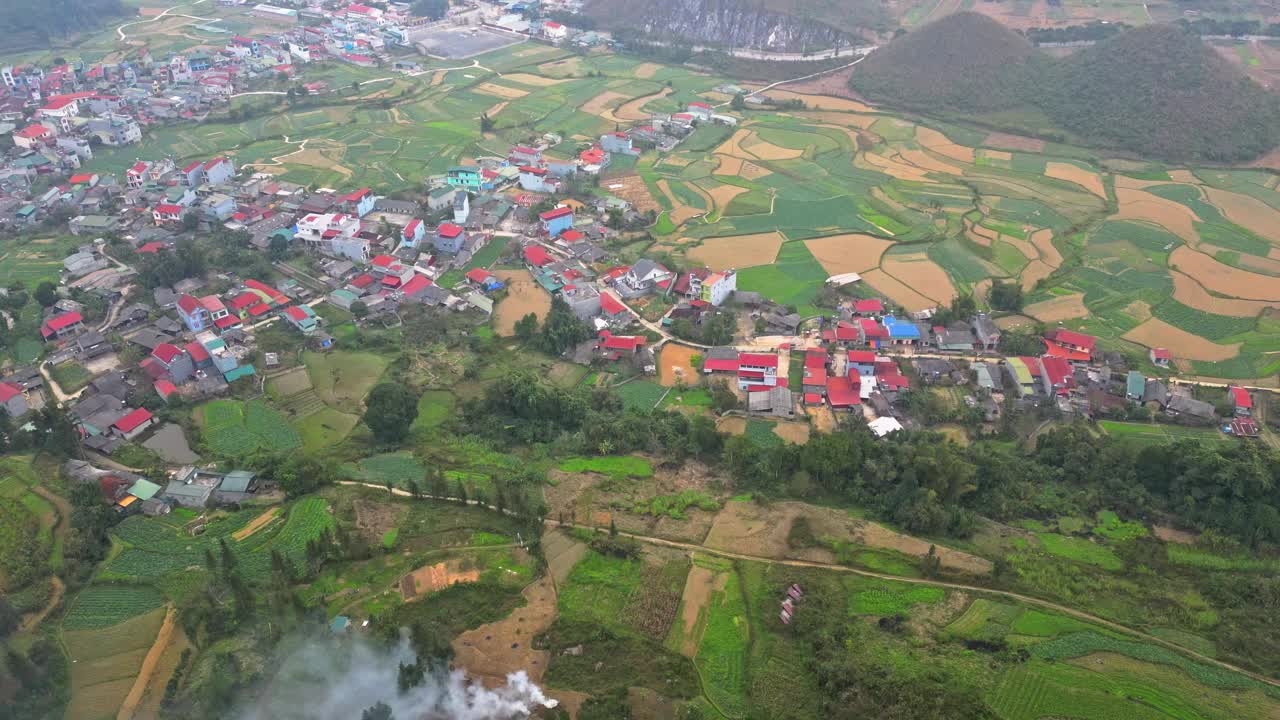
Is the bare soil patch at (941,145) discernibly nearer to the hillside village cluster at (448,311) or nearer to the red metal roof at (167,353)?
the hillside village cluster at (448,311)

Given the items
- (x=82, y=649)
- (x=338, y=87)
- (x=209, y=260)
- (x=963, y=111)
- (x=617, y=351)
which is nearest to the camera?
(x=82, y=649)

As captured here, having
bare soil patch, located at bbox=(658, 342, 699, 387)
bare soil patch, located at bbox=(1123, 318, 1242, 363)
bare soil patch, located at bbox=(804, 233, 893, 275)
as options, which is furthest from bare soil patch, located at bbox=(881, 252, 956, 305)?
bare soil patch, located at bbox=(658, 342, 699, 387)

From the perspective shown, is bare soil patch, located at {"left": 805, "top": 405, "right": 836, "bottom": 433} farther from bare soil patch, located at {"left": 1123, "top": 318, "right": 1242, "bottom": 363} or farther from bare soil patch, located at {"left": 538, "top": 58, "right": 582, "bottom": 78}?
bare soil patch, located at {"left": 538, "top": 58, "right": 582, "bottom": 78}

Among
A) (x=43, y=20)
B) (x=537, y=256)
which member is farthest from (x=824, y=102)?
(x=43, y=20)

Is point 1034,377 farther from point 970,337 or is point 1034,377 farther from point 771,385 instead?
point 771,385

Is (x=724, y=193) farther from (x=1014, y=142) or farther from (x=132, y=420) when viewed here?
(x=132, y=420)

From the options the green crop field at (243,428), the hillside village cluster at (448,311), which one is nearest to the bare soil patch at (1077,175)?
the hillside village cluster at (448,311)

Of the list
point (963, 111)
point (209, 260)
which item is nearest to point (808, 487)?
point (209, 260)
